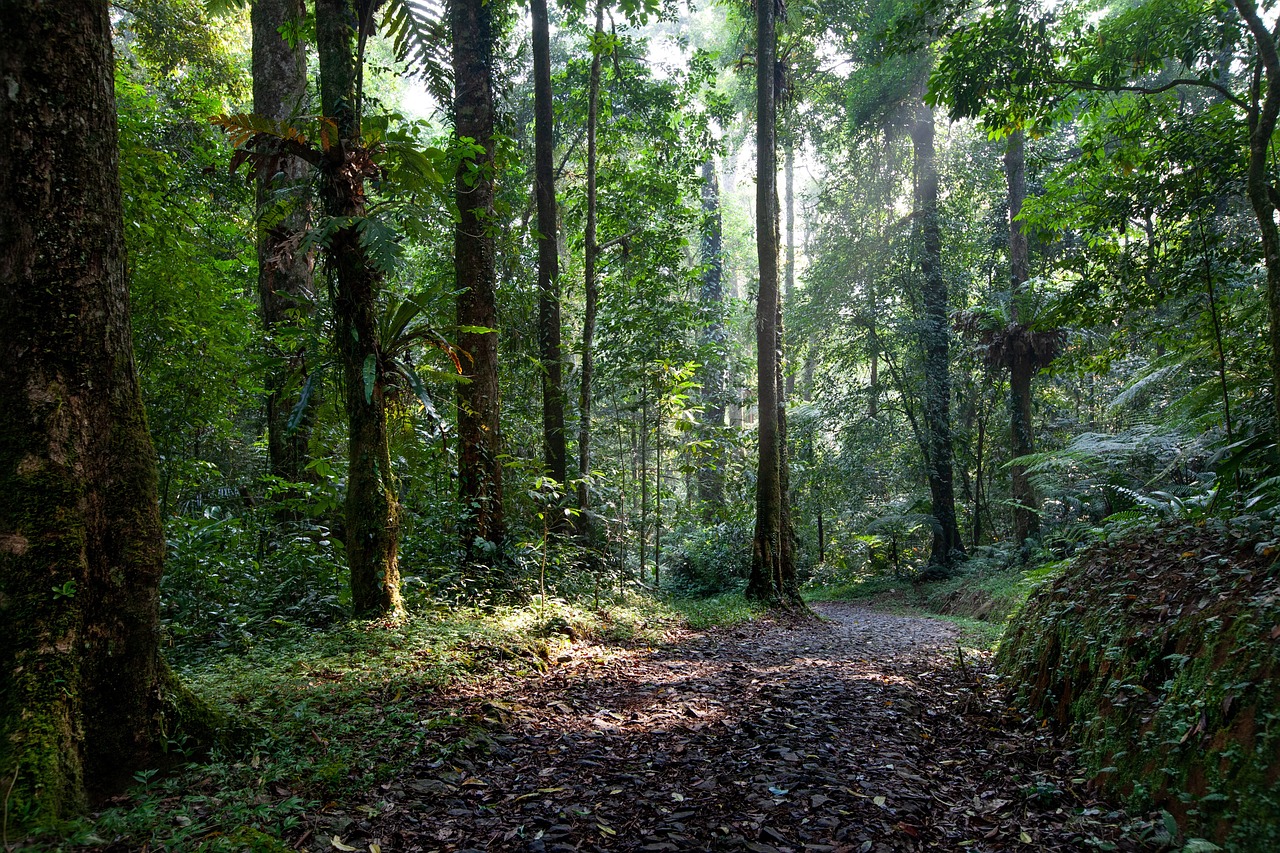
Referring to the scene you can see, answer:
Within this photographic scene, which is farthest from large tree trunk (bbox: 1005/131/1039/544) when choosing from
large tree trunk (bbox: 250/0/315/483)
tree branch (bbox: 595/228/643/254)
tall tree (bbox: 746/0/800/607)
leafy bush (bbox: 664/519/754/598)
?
large tree trunk (bbox: 250/0/315/483)

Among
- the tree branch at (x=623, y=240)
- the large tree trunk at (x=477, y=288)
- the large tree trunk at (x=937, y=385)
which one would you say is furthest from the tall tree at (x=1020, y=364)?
the large tree trunk at (x=477, y=288)

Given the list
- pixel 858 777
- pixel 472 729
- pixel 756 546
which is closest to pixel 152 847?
pixel 472 729

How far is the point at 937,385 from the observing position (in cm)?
1705

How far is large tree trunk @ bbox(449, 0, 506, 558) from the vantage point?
7.35 m

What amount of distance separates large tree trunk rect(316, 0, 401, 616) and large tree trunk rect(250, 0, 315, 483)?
473 mm

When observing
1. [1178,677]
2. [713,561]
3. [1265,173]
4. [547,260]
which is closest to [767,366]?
[547,260]

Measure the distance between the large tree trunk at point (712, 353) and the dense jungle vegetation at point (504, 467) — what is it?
599 millimetres

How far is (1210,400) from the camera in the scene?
6.28 metres

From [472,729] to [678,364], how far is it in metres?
9.32

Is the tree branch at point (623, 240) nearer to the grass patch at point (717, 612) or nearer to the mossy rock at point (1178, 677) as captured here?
the grass patch at point (717, 612)

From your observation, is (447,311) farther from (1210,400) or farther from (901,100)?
(901,100)

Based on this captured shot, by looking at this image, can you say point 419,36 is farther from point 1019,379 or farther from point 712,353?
point 1019,379

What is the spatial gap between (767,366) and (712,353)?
2.70 metres

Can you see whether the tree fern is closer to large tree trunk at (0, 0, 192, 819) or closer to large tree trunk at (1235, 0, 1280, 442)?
large tree trunk at (0, 0, 192, 819)
